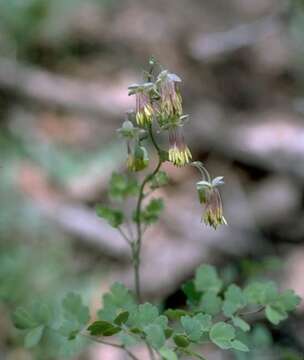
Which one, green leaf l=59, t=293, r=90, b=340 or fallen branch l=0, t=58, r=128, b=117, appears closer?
green leaf l=59, t=293, r=90, b=340

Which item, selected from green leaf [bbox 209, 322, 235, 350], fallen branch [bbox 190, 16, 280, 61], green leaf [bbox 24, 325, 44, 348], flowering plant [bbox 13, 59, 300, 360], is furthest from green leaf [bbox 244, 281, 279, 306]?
fallen branch [bbox 190, 16, 280, 61]

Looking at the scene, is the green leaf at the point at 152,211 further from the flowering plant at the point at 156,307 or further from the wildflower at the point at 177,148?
the wildflower at the point at 177,148

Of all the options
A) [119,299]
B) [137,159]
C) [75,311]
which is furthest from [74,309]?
[137,159]

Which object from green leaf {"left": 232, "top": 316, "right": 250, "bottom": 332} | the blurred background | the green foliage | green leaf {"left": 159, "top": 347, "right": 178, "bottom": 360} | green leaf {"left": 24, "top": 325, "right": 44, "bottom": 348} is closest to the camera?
green leaf {"left": 159, "top": 347, "right": 178, "bottom": 360}

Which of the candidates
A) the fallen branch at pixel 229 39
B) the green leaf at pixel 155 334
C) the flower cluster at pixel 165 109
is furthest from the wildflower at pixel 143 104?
the fallen branch at pixel 229 39

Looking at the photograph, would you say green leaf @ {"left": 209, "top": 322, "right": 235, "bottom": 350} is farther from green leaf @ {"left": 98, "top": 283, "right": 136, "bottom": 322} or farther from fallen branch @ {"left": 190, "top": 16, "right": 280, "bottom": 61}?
fallen branch @ {"left": 190, "top": 16, "right": 280, "bottom": 61}

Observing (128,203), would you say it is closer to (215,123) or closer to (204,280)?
(215,123)

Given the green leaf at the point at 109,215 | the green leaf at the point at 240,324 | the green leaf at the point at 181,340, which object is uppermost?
the green leaf at the point at 109,215

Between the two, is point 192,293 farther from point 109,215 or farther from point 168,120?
point 168,120
